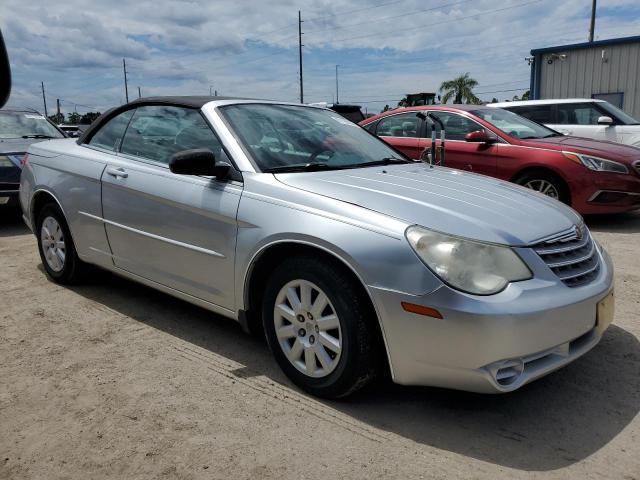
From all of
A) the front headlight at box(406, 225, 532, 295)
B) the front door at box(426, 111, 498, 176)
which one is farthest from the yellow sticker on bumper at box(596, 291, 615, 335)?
the front door at box(426, 111, 498, 176)

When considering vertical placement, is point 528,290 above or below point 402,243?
below

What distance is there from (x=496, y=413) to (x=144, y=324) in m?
2.39

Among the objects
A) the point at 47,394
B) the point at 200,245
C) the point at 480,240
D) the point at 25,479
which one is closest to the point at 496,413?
the point at 480,240

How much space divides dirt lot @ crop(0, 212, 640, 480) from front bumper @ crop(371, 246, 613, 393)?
0.30 meters

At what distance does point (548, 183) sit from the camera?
23.3 ft

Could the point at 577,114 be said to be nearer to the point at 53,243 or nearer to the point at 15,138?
the point at 53,243

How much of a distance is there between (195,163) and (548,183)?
5.23m

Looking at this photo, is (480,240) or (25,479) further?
(480,240)

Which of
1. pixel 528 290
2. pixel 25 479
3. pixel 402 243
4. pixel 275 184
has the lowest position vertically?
pixel 25 479

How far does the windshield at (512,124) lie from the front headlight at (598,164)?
799mm

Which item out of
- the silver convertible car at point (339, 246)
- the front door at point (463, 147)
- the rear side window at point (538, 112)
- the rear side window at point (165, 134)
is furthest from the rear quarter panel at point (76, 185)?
the rear side window at point (538, 112)

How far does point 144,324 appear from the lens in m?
4.02

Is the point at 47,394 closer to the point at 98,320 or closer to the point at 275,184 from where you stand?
the point at 98,320

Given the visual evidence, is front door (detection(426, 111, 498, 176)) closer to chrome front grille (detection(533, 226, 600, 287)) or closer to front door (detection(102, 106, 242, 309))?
chrome front grille (detection(533, 226, 600, 287))
